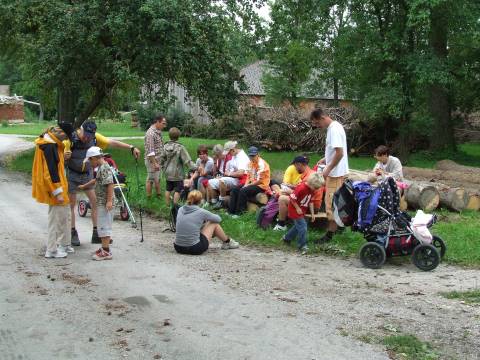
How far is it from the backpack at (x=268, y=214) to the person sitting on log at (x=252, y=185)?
0.93 meters

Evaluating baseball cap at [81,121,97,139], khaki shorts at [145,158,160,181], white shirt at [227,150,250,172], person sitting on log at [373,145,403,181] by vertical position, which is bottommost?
khaki shorts at [145,158,160,181]

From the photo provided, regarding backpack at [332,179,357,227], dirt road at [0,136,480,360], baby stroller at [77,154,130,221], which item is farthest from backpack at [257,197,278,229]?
baby stroller at [77,154,130,221]

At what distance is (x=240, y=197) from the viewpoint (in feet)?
37.5

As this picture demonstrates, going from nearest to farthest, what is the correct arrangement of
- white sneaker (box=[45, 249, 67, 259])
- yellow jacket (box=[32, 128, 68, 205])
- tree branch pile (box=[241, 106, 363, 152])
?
yellow jacket (box=[32, 128, 68, 205])
white sneaker (box=[45, 249, 67, 259])
tree branch pile (box=[241, 106, 363, 152])

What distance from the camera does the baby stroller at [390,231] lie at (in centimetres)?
791

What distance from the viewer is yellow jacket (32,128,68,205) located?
822cm

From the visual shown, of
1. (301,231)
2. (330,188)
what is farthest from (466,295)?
(301,231)

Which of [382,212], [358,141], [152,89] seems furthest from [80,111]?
[382,212]

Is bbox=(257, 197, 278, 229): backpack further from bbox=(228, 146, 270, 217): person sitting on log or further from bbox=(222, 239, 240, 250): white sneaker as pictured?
bbox=(222, 239, 240, 250): white sneaker

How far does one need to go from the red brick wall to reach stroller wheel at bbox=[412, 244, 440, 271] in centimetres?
6653

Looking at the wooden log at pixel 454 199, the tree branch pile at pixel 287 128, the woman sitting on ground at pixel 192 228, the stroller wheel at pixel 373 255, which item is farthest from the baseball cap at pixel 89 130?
the tree branch pile at pixel 287 128

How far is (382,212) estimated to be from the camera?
811 cm

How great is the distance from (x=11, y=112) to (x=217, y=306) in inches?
2679

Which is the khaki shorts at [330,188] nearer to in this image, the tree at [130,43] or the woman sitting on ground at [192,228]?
the woman sitting on ground at [192,228]
